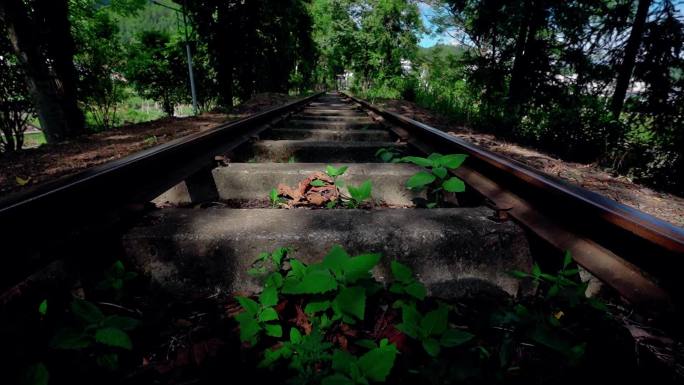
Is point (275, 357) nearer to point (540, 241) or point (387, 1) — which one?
point (540, 241)

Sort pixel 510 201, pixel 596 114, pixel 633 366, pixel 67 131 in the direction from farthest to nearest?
pixel 67 131, pixel 596 114, pixel 510 201, pixel 633 366

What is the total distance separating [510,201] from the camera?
146 cm

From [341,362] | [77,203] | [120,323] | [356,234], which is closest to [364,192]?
[356,234]

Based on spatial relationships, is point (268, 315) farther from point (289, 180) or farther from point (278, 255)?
point (289, 180)

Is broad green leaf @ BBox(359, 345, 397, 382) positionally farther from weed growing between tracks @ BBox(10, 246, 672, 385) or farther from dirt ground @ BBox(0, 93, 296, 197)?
dirt ground @ BBox(0, 93, 296, 197)

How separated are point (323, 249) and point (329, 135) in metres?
2.43

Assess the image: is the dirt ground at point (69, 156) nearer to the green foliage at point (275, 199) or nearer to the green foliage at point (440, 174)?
the green foliage at point (275, 199)

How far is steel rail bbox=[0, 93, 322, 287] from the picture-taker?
39.0 inches

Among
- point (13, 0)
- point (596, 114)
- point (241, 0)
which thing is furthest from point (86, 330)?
point (241, 0)

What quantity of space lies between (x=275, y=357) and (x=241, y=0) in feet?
49.9

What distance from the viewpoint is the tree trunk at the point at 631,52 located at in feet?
30.7

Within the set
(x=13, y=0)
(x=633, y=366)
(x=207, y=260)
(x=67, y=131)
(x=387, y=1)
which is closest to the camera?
(x=633, y=366)

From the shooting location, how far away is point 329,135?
3.45 metres

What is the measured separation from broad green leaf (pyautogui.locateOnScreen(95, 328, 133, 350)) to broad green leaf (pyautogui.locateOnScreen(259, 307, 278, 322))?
304 mm
